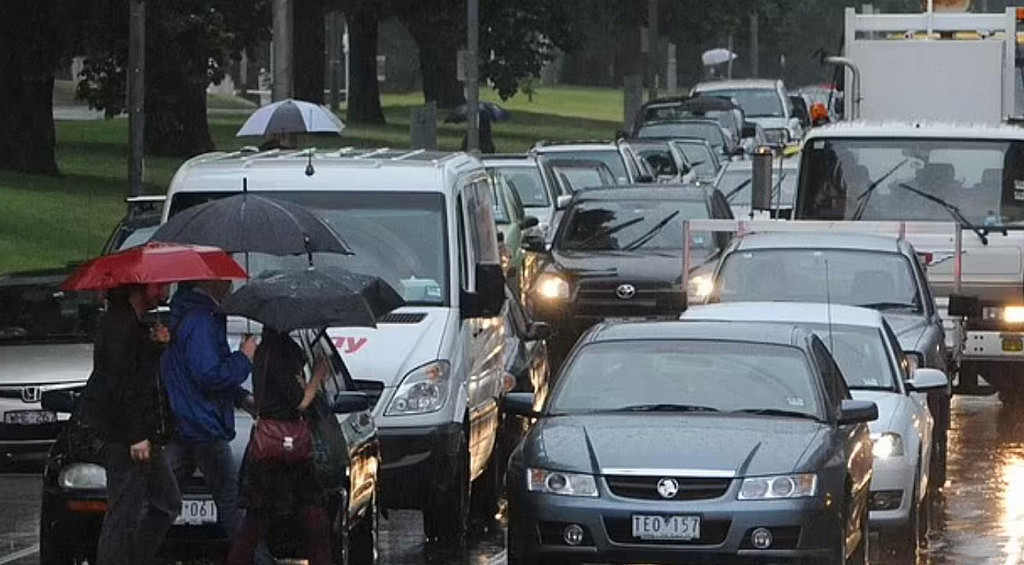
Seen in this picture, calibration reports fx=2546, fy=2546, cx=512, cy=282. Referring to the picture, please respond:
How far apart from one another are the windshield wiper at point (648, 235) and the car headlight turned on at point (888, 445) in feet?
37.0

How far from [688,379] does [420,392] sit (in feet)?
6.25

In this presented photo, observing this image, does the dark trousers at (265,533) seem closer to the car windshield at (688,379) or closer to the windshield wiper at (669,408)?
the car windshield at (688,379)

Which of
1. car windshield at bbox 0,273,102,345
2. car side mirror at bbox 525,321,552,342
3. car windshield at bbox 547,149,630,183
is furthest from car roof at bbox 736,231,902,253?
car windshield at bbox 547,149,630,183

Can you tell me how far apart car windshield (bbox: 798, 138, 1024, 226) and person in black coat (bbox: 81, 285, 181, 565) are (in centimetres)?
1118

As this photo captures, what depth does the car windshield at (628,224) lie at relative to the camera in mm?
25469

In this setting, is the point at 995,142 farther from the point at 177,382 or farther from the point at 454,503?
the point at 177,382

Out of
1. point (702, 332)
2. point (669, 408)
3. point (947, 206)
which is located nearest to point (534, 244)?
point (947, 206)

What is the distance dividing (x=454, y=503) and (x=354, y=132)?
4759 cm

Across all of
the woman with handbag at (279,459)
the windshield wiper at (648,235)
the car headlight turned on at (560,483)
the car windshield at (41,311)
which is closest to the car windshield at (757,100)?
the windshield wiper at (648,235)

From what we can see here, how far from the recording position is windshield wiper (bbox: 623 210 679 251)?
83.3ft

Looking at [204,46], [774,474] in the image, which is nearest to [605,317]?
[774,474]

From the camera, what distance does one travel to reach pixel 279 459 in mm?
11312

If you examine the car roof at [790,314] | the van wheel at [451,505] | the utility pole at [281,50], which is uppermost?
the utility pole at [281,50]

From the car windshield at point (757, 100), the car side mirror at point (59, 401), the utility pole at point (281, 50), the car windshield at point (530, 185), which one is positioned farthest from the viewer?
the car windshield at point (757, 100)
